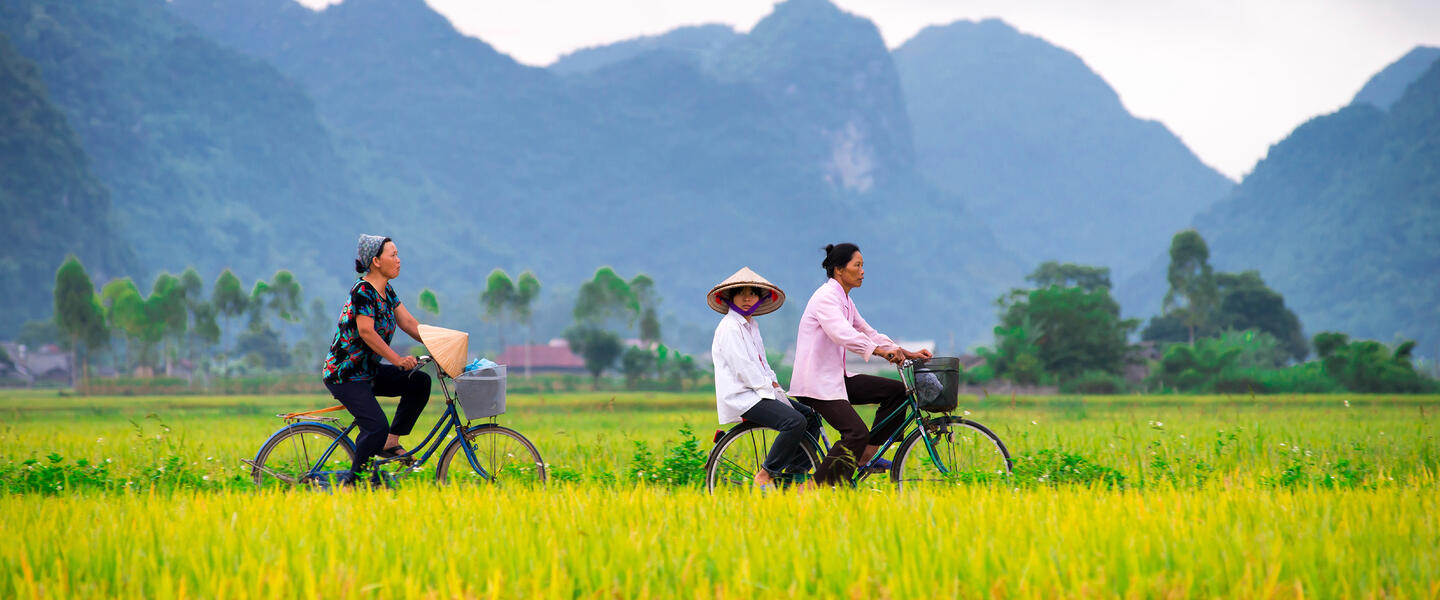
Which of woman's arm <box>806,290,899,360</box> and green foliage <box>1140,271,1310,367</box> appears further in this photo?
green foliage <box>1140,271,1310,367</box>

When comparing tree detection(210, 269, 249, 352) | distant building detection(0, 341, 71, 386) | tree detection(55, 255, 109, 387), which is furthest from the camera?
distant building detection(0, 341, 71, 386)

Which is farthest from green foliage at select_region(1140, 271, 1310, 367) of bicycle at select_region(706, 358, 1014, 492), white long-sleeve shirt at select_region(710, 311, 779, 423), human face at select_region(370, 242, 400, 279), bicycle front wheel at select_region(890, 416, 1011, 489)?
human face at select_region(370, 242, 400, 279)

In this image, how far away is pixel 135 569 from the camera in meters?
4.77

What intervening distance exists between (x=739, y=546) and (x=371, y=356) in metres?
3.75

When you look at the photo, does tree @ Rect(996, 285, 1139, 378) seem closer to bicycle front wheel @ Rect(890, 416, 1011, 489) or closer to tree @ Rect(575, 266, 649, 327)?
bicycle front wheel @ Rect(890, 416, 1011, 489)

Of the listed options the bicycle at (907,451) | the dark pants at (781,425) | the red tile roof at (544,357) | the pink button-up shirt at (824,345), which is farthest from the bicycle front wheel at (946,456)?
the red tile roof at (544,357)

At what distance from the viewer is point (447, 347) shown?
24.3 ft

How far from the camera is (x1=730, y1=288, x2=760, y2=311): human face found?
7.12 m

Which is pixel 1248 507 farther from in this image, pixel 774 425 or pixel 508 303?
pixel 508 303

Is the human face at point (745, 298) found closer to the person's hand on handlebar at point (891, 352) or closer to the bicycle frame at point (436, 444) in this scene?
the person's hand on handlebar at point (891, 352)

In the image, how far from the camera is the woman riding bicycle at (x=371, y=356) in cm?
729

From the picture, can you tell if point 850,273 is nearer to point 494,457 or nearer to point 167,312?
point 494,457

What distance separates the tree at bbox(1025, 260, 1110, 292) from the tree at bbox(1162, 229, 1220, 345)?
921 inches

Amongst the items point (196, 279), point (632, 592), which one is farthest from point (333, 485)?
point (196, 279)
